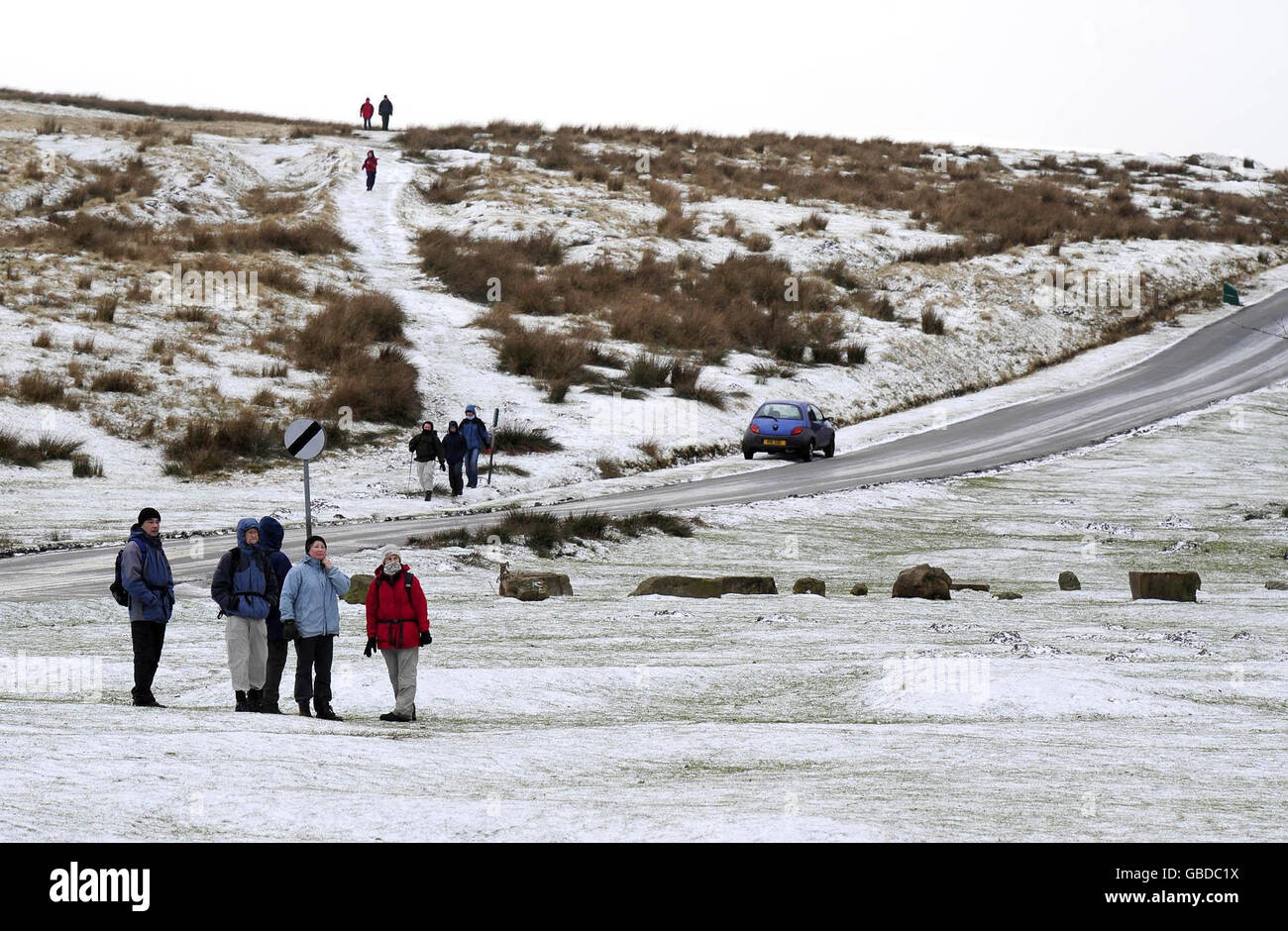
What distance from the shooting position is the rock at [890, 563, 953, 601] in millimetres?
19812

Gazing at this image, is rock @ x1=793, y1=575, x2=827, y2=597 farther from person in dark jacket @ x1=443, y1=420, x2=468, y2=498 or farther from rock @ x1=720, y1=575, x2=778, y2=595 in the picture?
person in dark jacket @ x1=443, y1=420, x2=468, y2=498

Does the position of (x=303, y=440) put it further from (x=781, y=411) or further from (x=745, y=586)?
(x=781, y=411)

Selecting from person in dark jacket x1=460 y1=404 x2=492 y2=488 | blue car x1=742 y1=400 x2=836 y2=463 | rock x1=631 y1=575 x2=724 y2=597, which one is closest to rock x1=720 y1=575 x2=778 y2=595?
rock x1=631 y1=575 x2=724 y2=597

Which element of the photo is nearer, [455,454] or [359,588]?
[359,588]

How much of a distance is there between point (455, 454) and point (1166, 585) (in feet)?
52.1

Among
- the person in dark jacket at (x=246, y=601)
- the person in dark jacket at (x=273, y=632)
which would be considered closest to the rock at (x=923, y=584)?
the person in dark jacket at (x=273, y=632)

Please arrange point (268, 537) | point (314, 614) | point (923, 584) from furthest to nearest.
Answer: point (923, 584), point (268, 537), point (314, 614)

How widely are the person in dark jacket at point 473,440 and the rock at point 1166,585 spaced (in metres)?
15.6

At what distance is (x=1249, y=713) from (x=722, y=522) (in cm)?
1584

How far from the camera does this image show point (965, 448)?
38312 mm

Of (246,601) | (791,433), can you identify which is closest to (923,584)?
(246,601)

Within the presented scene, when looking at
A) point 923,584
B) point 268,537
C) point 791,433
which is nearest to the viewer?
point 268,537

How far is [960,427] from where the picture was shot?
137 feet
